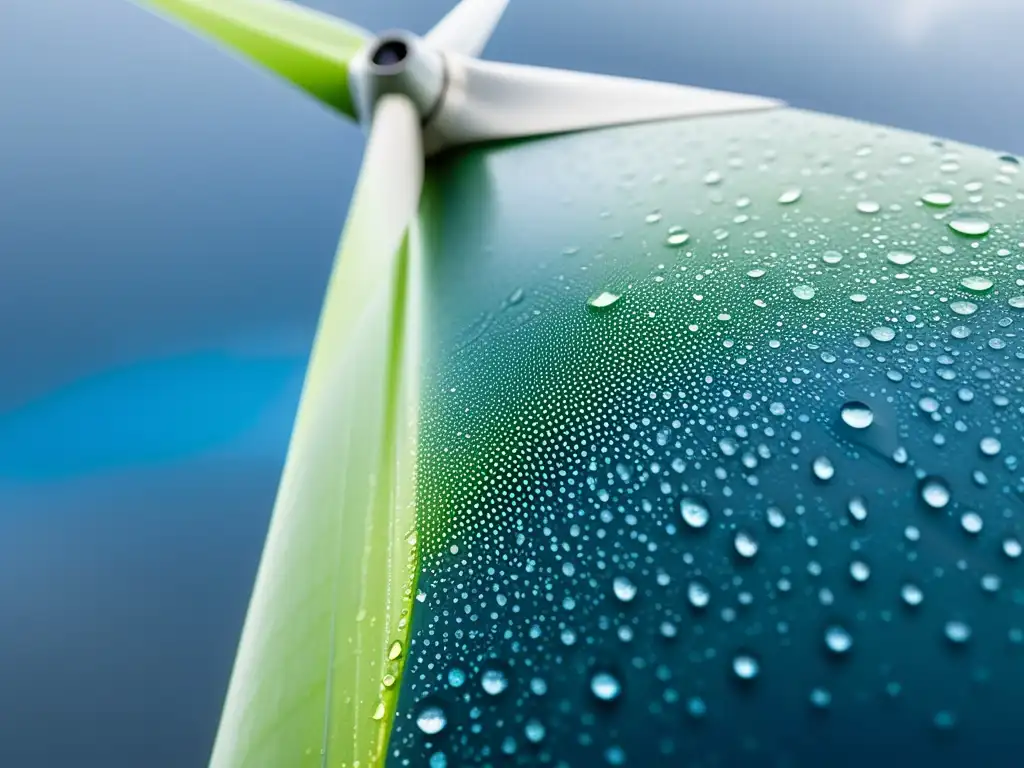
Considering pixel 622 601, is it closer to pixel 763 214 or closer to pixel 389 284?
pixel 763 214

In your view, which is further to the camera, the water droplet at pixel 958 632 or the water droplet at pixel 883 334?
the water droplet at pixel 883 334

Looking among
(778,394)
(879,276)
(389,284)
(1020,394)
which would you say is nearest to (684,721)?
(778,394)

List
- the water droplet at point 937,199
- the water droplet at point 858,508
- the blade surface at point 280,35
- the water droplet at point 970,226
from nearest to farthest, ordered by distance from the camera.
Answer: the water droplet at point 858,508 → the water droplet at point 970,226 → the water droplet at point 937,199 → the blade surface at point 280,35

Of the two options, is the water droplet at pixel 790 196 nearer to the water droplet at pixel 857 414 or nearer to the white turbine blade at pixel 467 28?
the water droplet at pixel 857 414

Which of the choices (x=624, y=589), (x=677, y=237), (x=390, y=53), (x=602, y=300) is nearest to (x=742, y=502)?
(x=624, y=589)

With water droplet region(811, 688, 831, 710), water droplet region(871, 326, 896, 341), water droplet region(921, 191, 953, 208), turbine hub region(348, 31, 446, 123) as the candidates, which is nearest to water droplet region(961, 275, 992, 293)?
water droplet region(871, 326, 896, 341)

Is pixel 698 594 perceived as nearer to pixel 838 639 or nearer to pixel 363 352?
pixel 838 639

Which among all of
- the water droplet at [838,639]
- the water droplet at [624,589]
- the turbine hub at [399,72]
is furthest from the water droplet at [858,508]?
the turbine hub at [399,72]

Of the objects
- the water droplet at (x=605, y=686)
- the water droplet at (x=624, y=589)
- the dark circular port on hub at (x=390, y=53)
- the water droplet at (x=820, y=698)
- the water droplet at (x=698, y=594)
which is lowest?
the water droplet at (x=820, y=698)
